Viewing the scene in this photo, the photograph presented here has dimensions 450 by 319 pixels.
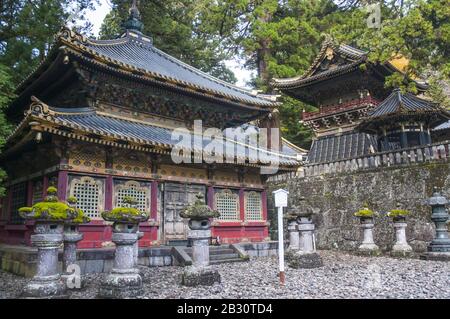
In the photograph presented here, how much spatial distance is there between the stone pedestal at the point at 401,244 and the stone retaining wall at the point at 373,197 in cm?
124

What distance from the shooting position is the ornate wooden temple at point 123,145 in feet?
37.0

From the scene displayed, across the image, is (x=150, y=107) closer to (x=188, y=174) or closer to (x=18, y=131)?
(x=188, y=174)

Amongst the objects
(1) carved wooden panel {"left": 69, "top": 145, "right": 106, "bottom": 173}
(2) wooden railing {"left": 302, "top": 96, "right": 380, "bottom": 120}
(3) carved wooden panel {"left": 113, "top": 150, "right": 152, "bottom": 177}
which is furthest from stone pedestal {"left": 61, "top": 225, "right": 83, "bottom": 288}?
(2) wooden railing {"left": 302, "top": 96, "right": 380, "bottom": 120}

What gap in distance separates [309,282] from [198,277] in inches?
102

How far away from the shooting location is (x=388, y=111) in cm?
1822

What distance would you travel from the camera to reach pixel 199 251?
8.31 meters

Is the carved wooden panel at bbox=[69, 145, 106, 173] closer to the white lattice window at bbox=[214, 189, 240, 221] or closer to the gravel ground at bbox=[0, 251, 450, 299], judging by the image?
the gravel ground at bbox=[0, 251, 450, 299]

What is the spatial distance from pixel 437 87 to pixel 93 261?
12.7m

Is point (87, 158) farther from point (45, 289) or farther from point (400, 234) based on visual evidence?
point (400, 234)

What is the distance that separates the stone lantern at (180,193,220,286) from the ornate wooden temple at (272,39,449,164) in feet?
41.4

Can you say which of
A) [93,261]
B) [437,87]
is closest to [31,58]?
[93,261]

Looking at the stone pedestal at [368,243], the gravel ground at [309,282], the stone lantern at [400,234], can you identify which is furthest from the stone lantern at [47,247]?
the stone lantern at [400,234]

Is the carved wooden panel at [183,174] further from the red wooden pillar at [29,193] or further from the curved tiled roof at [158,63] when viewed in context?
the red wooden pillar at [29,193]
